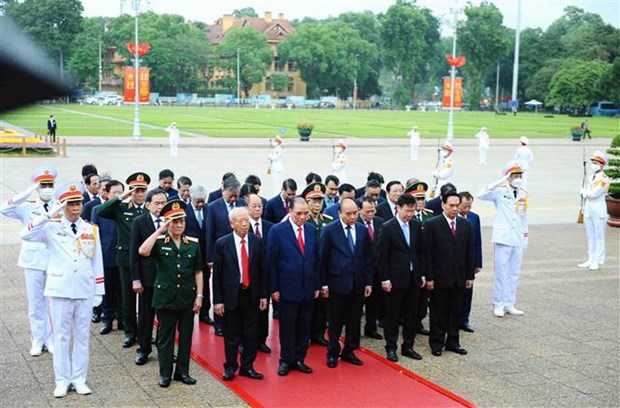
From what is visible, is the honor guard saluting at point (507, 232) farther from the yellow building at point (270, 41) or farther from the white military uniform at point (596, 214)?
the yellow building at point (270, 41)

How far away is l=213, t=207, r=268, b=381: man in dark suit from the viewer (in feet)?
22.5

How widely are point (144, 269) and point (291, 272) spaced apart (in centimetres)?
143

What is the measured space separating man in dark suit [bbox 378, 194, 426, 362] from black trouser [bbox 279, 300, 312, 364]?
96 centimetres

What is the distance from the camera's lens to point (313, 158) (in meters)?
33.0

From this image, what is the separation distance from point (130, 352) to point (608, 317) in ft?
20.3

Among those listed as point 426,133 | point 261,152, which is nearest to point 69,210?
point 261,152

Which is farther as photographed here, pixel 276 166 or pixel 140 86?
pixel 140 86

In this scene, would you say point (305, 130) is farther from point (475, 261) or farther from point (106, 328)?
point (106, 328)

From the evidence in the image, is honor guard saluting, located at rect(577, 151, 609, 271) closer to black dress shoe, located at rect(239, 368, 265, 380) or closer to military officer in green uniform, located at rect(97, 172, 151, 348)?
black dress shoe, located at rect(239, 368, 265, 380)

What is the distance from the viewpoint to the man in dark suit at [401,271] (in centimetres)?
771

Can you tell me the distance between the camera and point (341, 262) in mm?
7340

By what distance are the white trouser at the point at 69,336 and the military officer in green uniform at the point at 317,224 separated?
8.41 feet

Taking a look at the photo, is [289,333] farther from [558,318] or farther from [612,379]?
[558,318]

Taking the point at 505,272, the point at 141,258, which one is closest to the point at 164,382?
the point at 141,258
